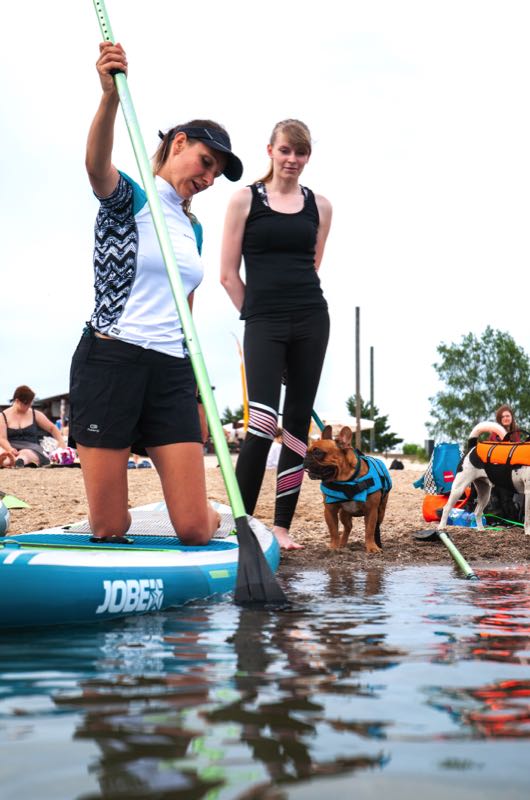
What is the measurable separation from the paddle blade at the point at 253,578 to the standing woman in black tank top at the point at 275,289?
1.85m

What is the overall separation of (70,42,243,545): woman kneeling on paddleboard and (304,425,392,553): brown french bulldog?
193 cm

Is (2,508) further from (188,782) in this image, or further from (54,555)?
(188,782)

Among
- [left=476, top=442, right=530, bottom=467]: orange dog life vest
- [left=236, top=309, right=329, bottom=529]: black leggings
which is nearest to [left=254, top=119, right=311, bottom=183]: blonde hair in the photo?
[left=236, top=309, right=329, bottom=529]: black leggings

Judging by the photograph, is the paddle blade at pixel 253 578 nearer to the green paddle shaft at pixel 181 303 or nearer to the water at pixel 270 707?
the water at pixel 270 707

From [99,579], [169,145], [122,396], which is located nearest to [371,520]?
[122,396]

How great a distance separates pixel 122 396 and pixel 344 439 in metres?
2.72

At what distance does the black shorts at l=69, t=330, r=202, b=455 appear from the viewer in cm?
423

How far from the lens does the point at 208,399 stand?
163 inches

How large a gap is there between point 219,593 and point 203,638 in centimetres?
88

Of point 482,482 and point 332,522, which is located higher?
point 482,482

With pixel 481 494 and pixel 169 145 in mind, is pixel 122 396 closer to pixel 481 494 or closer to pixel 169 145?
pixel 169 145

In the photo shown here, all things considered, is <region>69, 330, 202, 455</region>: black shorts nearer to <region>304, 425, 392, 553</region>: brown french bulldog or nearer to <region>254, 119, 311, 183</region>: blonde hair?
<region>254, 119, 311, 183</region>: blonde hair

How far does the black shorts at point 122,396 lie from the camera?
423cm

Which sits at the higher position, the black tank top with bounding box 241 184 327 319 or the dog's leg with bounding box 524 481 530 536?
the black tank top with bounding box 241 184 327 319
